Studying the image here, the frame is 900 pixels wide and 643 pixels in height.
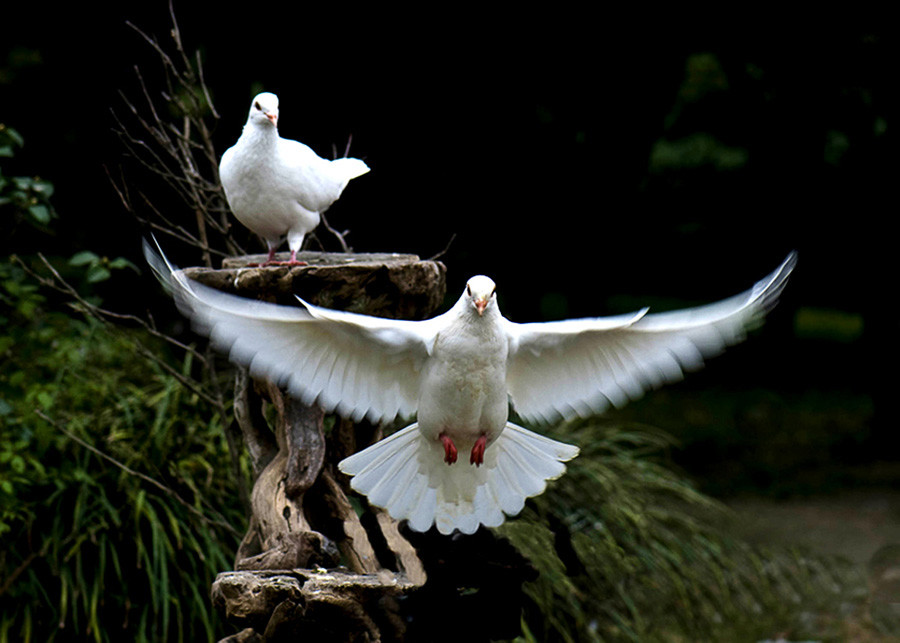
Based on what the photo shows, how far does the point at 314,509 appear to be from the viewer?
9.37 feet

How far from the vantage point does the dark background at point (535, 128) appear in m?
5.96

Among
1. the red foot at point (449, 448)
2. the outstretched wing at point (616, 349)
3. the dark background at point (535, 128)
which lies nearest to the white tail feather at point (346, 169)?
the outstretched wing at point (616, 349)

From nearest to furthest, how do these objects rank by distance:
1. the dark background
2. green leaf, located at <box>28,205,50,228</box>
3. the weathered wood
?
1. the weathered wood
2. green leaf, located at <box>28,205,50,228</box>
3. the dark background

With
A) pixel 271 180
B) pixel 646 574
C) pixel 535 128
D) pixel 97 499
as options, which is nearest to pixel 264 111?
pixel 271 180

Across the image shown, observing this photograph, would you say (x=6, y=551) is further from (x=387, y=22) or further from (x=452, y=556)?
(x=387, y=22)

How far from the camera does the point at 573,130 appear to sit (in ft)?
22.2

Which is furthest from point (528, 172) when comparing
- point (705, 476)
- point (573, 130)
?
point (705, 476)

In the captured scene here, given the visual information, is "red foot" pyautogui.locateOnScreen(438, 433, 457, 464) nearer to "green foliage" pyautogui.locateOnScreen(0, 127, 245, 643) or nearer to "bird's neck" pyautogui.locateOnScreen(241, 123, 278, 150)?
"bird's neck" pyautogui.locateOnScreen(241, 123, 278, 150)

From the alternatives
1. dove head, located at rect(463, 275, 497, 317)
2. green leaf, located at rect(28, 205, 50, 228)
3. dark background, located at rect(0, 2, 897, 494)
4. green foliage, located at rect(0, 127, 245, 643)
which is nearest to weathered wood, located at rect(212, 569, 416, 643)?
dove head, located at rect(463, 275, 497, 317)

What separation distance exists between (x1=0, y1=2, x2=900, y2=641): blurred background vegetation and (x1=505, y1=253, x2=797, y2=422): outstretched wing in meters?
1.33

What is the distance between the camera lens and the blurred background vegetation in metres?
3.78

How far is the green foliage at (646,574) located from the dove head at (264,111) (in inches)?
74.9

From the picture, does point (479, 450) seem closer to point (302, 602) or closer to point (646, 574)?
point (302, 602)

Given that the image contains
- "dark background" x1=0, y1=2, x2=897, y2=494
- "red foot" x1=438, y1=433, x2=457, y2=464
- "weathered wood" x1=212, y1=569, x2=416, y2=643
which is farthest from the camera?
"dark background" x1=0, y1=2, x2=897, y2=494
